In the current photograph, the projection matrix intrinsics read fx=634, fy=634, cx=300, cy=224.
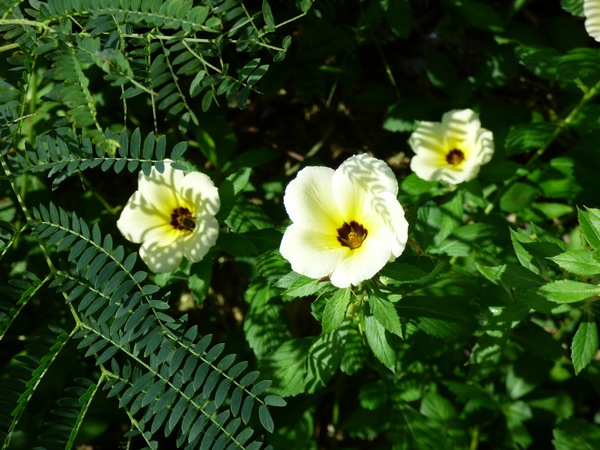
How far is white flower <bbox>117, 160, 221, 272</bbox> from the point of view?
6.06ft

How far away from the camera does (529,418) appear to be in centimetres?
243

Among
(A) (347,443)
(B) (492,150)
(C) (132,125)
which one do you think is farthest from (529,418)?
(C) (132,125)

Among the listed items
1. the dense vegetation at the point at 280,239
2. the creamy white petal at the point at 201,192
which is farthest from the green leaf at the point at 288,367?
the creamy white petal at the point at 201,192

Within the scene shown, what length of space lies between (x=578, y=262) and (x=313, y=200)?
0.69m

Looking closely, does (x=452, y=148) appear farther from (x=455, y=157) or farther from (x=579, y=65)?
(x=579, y=65)

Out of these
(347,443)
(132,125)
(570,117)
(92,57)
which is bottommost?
(347,443)

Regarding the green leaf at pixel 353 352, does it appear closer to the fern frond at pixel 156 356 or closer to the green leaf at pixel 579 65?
the fern frond at pixel 156 356

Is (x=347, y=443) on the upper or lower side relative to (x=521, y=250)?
lower

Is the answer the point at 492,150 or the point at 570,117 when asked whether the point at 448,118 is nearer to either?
the point at 492,150

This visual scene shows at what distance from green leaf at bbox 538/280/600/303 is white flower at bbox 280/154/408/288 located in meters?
0.47

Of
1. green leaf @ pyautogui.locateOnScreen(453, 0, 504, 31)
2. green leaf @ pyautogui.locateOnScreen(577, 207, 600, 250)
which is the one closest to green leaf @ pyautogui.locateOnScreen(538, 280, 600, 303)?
green leaf @ pyautogui.locateOnScreen(577, 207, 600, 250)

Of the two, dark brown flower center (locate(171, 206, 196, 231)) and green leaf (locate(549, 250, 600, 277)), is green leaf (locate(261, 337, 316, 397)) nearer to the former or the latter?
dark brown flower center (locate(171, 206, 196, 231))

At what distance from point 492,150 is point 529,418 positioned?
1053 millimetres

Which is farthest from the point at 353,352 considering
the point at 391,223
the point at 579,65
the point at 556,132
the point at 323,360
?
the point at 579,65
